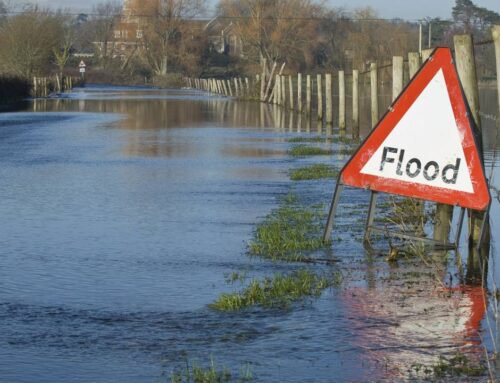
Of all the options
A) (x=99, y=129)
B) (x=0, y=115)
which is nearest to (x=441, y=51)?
(x=99, y=129)

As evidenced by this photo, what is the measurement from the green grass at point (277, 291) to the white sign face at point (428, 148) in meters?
1.12

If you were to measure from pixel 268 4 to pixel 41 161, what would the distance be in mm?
100765

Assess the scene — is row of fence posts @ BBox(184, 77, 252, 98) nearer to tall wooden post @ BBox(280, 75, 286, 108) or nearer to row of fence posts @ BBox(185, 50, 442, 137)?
row of fence posts @ BBox(185, 50, 442, 137)

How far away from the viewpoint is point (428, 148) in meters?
10.6

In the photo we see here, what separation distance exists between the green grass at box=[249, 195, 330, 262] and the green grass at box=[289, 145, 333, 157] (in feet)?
38.0

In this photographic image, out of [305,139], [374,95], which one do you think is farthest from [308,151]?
[305,139]

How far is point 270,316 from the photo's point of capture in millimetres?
8930

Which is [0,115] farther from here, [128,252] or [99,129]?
[128,252]

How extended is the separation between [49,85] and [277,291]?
7659 centimetres

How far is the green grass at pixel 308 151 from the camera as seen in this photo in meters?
27.4

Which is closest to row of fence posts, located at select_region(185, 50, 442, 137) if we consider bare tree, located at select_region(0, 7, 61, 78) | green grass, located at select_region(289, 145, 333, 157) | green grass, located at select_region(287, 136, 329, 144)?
green grass, located at select_region(287, 136, 329, 144)

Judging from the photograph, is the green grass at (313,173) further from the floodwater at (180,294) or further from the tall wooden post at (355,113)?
the tall wooden post at (355,113)

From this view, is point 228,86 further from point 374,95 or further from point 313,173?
point 313,173

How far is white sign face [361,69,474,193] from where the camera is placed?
1039 centimetres
